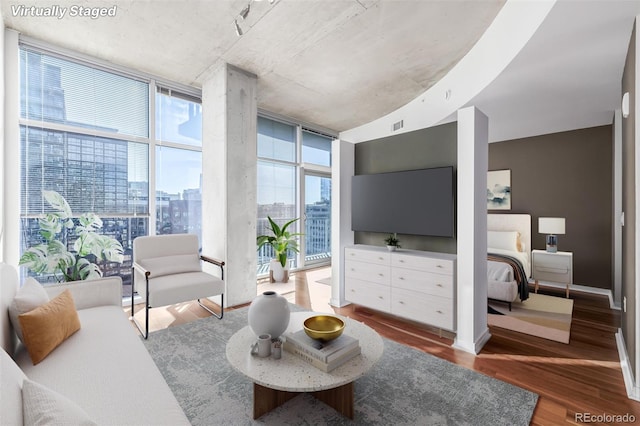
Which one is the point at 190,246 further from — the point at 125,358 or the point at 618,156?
the point at 618,156

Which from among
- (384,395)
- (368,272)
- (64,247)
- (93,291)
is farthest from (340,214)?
(64,247)

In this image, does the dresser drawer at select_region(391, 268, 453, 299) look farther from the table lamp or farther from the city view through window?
the city view through window

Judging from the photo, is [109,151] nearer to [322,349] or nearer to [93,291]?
[93,291]

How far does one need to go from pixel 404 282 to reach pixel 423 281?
209 mm

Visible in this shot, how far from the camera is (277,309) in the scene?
1.79 m

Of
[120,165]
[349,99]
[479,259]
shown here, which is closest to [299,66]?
[349,99]

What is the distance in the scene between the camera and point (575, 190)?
4484mm

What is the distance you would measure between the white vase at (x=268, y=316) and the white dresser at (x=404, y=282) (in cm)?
168

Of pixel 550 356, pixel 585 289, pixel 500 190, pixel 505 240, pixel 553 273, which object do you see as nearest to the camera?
pixel 550 356

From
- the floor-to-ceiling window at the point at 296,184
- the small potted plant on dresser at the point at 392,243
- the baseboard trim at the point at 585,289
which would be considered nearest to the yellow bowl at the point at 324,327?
the small potted plant on dresser at the point at 392,243

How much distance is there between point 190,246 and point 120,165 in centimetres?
138

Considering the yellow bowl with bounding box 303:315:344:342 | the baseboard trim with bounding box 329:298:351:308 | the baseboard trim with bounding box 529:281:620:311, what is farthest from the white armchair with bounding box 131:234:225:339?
the baseboard trim with bounding box 529:281:620:311

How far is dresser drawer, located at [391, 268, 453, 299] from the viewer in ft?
9.21

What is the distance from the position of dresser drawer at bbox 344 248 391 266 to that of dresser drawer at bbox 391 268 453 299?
151 millimetres
